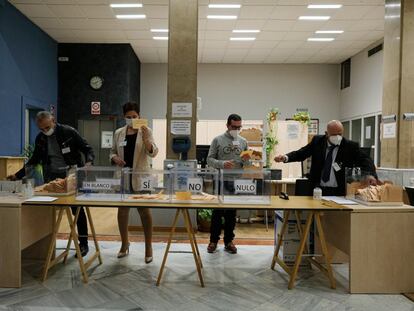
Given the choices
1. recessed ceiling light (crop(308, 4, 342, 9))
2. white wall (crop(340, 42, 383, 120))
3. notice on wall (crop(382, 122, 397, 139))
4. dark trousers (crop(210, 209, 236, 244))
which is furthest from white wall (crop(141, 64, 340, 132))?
dark trousers (crop(210, 209, 236, 244))

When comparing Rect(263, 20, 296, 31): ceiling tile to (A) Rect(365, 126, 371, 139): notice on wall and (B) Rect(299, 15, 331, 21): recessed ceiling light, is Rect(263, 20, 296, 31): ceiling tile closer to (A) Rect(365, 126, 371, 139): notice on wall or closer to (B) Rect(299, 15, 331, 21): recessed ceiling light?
(B) Rect(299, 15, 331, 21): recessed ceiling light

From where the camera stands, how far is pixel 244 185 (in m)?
3.28

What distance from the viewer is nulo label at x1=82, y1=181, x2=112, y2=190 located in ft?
10.9

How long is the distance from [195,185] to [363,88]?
23.0ft

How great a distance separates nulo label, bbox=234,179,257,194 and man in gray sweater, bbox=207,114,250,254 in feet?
2.70

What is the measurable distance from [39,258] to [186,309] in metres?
1.87

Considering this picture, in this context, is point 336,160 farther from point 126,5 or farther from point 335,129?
point 126,5

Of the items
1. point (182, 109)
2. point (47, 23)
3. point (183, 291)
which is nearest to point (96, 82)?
point (47, 23)

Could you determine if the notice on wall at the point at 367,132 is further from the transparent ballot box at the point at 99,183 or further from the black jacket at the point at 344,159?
the transparent ballot box at the point at 99,183

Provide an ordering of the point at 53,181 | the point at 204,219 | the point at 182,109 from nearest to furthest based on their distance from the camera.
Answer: the point at 53,181
the point at 182,109
the point at 204,219

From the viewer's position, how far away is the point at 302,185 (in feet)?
13.8

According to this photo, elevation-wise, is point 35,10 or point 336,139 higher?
point 35,10

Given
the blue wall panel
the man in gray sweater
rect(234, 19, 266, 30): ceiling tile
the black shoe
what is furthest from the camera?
rect(234, 19, 266, 30): ceiling tile

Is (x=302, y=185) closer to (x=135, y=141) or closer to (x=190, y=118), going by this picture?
(x=190, y=118)
